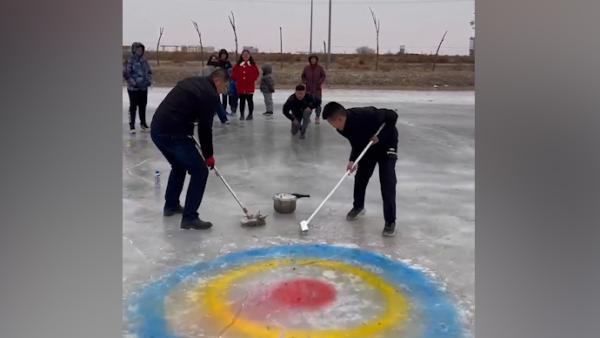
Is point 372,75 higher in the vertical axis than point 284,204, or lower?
higher

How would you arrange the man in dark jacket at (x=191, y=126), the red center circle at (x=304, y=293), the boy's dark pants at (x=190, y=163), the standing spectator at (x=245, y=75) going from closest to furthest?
the red center circle at (x=304, y=293), the man in dark jacket at (x=191, y=126), the boy's dark pants at (x=190, y=163), the standing spectator at (x=245, y=75)

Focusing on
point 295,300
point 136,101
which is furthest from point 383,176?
point 136,101

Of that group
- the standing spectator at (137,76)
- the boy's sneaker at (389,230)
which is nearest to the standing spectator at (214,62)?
the standing spectator at (137,76)

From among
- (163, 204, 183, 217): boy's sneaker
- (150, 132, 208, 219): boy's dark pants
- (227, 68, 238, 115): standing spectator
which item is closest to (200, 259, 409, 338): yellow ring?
(150, 132, 208, 219): boy's dark pants

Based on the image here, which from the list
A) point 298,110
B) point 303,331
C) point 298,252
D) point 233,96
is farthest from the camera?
point 233,96

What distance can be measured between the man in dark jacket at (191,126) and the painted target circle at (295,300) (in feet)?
2.31

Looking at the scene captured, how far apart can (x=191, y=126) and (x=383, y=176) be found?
1.39m

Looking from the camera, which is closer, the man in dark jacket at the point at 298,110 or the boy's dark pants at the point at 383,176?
the boy's dark pants at the point at 383,176

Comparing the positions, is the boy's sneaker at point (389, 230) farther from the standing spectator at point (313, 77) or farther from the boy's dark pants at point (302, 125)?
the standing spectator at point (313, 77)

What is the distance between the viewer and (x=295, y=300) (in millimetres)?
3029

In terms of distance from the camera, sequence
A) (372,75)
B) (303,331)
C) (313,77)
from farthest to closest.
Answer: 1. (372,75)
2. (313,77)
3. (303,331)

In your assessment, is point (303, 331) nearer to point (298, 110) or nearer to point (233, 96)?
point (298, 110)

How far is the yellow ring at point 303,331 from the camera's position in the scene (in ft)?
8.73

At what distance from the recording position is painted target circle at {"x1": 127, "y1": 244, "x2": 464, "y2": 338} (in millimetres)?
2701
